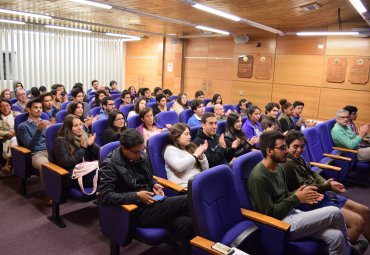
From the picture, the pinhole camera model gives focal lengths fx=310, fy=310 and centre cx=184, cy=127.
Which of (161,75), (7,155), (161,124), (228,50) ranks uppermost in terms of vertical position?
(228,50)

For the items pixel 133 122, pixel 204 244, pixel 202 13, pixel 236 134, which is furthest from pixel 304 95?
pixel 204 244

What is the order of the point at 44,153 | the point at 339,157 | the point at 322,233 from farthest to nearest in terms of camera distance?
the point at 339,157 → the point at 44,153 → the point at 322,233

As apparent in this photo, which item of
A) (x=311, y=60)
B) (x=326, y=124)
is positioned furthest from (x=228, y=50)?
(x=326, y=124)

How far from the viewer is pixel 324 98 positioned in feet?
25.7

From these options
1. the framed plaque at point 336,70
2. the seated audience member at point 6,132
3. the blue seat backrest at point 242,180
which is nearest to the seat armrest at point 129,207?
the blue seat backrest at point 242,180

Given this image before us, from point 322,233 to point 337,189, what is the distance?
2.40 feet

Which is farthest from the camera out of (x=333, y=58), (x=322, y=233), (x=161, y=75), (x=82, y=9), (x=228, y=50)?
(x=161, y=75)

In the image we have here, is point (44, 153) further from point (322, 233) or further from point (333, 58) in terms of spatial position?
point (333, 58)

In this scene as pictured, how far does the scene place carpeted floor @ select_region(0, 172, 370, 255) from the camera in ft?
9.36

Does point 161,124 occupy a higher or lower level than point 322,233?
higher

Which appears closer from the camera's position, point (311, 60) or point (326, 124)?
point (326, 124)

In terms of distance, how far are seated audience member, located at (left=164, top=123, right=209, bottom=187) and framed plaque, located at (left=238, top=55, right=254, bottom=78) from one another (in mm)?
6636

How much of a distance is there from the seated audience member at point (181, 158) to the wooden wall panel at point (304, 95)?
5875mm

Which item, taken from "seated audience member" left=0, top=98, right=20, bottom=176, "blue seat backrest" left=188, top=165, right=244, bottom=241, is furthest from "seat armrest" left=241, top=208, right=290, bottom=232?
"seated audience member" left=0, top=98, right=20, bottom=176
